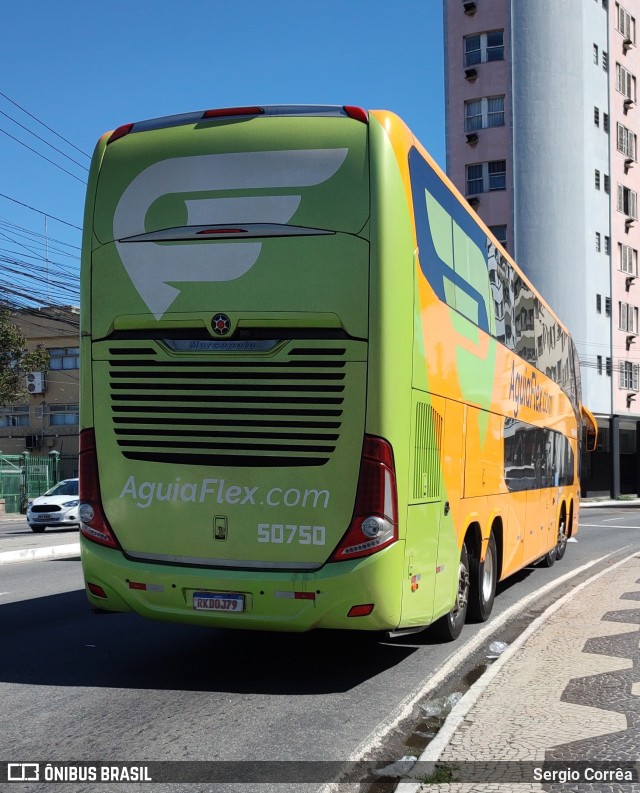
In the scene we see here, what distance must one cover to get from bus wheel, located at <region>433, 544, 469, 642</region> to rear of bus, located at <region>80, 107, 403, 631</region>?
192cm

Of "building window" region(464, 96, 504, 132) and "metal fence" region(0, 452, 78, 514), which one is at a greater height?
"building window" region(464, 96, 504, 132)

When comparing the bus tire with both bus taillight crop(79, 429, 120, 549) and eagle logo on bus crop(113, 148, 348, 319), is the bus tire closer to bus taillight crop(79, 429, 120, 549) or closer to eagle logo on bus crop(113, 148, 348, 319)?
bus taillight crop(79, 429, 120, 549)

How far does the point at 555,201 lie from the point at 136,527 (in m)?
46.2

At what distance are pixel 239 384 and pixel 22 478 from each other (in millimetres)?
36786

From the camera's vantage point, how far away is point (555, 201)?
5022 cm

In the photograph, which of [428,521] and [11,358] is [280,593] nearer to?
[428,521]

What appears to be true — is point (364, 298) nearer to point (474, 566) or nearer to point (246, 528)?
point (246, 528)

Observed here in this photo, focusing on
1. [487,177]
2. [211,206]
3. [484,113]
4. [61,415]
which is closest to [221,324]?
[211,206]

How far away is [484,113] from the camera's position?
51.4 meters

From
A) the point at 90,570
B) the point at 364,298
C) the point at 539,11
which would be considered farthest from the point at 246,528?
the point at 539,11

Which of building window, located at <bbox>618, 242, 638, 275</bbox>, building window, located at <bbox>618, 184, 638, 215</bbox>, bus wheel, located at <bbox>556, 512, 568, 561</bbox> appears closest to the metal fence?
bus wheel, located at <bbox>556, 512, 568, 561</bbox>

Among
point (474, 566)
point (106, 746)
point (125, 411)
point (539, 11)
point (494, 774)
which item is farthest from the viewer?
point (539, 11)

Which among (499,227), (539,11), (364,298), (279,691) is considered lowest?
(279,691)

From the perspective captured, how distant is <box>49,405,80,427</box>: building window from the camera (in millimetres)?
63000
